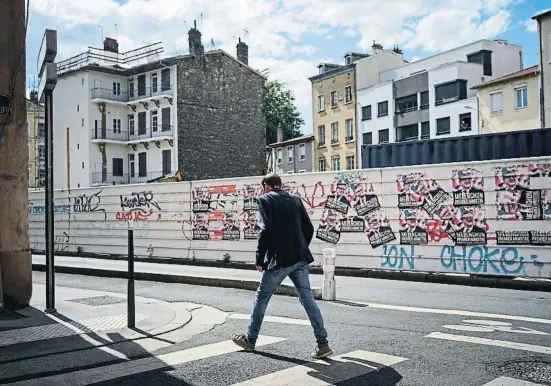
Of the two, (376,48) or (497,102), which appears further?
(376,48)

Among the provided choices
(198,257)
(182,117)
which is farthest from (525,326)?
(182,117)

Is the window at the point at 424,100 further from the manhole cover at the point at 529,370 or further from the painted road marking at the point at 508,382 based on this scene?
the painted road marking at the point at 508,382

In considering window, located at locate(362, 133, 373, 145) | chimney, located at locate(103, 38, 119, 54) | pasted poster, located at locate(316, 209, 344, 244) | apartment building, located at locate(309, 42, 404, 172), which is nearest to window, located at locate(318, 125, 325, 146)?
apartment building, located at locate(309, 42, 404, 172)

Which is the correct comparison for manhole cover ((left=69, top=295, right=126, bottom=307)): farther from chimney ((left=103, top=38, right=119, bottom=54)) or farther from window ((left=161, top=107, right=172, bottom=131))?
chimney ((left=103, top=38, right=119, bottom=54))

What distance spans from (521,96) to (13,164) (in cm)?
4304

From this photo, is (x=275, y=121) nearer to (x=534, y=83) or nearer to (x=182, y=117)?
(x=182, y=117)

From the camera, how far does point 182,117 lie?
181 feet

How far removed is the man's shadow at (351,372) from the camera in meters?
5.15

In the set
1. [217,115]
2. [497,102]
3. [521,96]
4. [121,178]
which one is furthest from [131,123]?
[521,96]

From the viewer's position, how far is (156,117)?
187ft

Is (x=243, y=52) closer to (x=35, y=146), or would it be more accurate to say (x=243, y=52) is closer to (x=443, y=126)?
(x=443, y=126)

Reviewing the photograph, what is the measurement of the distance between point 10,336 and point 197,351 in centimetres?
242

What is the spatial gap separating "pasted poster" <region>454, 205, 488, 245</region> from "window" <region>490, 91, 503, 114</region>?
37.5 metres

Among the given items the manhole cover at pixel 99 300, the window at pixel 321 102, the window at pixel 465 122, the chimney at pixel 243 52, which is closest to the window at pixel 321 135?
the window at pixel 321 102
